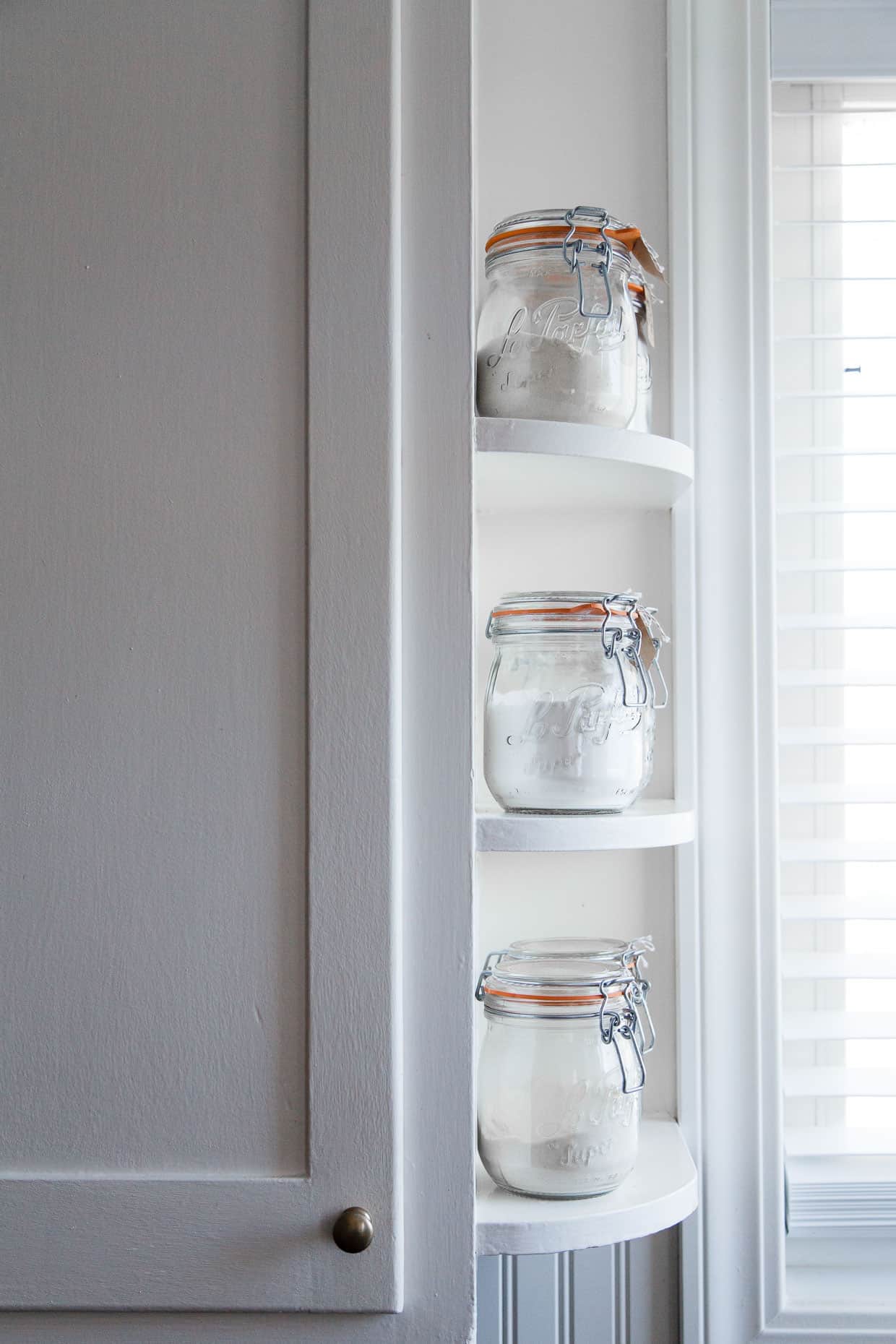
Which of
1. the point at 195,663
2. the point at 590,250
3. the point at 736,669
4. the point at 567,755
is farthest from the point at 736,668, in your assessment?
the point at 195,663

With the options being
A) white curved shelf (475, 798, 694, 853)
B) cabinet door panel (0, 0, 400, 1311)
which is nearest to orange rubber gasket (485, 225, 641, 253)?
cabinet door panel (0, 0, 400, 1311)

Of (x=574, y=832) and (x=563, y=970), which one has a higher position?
(x=574, y=832)

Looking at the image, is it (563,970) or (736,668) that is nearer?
(563,970)

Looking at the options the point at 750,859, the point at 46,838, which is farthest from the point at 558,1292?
the point at 46,838

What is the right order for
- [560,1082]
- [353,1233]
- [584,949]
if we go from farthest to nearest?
[584,949], [560,1082], [353,1233]

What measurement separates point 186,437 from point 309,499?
0.09 meters

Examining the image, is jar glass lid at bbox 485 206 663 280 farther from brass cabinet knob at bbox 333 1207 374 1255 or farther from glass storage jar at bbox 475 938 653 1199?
brass cabinet knob at bbox 333 1207 374 1255

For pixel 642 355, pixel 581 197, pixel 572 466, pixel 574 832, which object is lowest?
pixel 574 832

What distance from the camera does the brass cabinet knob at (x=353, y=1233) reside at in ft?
2.34

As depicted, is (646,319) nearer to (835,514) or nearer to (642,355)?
(642,355)

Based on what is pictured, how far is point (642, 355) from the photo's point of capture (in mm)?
912

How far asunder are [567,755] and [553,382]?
0.88 ft

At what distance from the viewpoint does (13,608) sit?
76 cm

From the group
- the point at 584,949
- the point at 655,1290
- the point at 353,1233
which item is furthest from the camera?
the point at 655,1290
